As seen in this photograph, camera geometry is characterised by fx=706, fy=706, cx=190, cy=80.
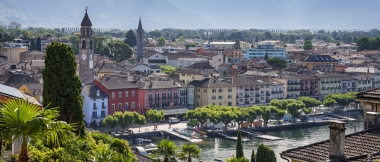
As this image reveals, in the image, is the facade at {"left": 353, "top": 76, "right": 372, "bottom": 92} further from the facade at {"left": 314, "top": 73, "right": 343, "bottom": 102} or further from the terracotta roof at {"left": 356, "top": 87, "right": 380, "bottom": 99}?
the terracotta roof at {"left": 356, "top": 87, "right": 380, "bottom": 99}

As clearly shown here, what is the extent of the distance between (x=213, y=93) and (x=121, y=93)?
1066 cm

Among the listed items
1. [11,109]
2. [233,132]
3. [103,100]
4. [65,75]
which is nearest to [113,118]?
[103,100]

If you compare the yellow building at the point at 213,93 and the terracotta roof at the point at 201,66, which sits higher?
the terracotta roof at the point at 201,66

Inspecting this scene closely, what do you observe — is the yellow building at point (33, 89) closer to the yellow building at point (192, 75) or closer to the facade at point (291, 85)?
the yellow building at point (192, 75)

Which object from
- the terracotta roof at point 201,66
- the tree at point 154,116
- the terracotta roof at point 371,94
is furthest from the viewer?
the terracotta roof at point 201,66

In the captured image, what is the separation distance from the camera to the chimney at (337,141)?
34.9ft

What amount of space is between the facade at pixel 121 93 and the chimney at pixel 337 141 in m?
51.8

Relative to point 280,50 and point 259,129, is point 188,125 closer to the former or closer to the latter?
point 259,129

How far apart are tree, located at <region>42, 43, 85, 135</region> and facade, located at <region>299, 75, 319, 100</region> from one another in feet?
213

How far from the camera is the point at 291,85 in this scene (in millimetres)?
82250

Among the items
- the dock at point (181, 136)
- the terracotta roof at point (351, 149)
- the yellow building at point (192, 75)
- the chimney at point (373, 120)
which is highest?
the chimney at point (373, 120)

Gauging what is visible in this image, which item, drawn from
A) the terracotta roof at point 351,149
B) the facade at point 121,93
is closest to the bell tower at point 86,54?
the facade at point 121,93

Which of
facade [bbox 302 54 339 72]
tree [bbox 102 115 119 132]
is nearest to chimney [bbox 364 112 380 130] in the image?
tree [bbox 102 115 119 132]

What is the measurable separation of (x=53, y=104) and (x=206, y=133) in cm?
3829
